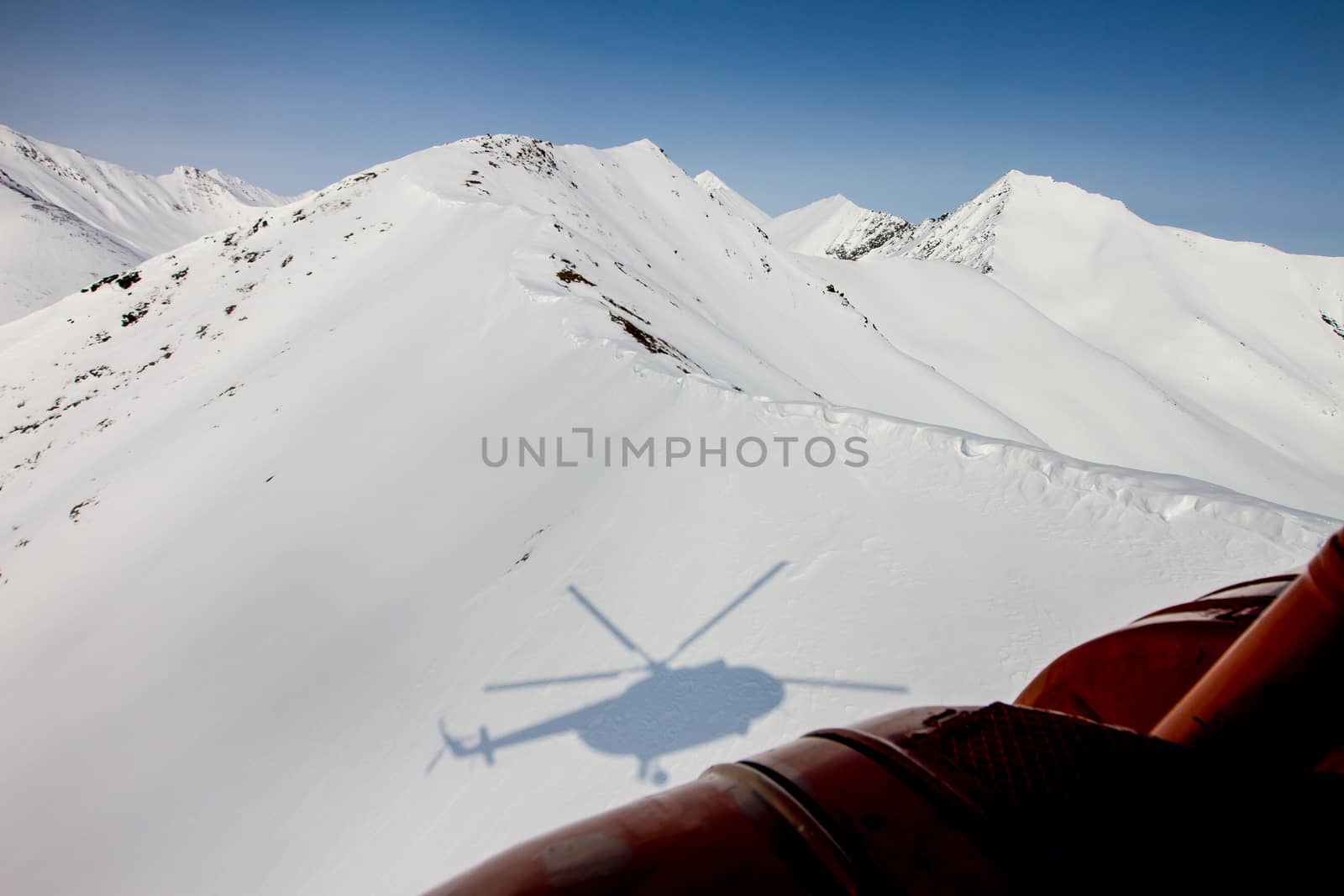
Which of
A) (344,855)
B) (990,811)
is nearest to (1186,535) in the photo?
(990,811)

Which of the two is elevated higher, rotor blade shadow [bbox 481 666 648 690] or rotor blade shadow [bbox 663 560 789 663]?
rotor blade shadow [bbox 663 560 789 663]

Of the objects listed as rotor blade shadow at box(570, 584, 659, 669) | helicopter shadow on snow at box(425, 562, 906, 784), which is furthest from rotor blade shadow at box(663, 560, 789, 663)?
rotor blade shadow at box(570, 584, 659, 669)

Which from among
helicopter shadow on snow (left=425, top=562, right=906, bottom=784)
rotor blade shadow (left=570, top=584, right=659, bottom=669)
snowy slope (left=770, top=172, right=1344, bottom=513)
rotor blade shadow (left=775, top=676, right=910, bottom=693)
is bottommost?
helicopter shadow on snow (left=425, top=562, right=906, bottom=784)

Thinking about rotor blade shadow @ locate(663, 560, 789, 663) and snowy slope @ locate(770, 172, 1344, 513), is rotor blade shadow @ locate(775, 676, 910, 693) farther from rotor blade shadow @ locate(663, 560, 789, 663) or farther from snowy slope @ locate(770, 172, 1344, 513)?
snowy slope @ locate(770, 172, 1344, 513)

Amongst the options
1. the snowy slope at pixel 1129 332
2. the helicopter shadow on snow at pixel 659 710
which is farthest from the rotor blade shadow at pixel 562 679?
the snowy slope at pixel 1129 332

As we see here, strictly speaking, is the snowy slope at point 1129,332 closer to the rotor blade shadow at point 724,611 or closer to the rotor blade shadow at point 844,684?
the rotor blade shadow at point 724,611

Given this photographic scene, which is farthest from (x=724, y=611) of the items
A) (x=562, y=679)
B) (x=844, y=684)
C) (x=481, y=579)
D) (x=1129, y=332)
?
(x=1129, y=332)

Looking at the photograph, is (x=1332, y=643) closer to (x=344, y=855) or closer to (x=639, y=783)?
(x=639, y=783)
